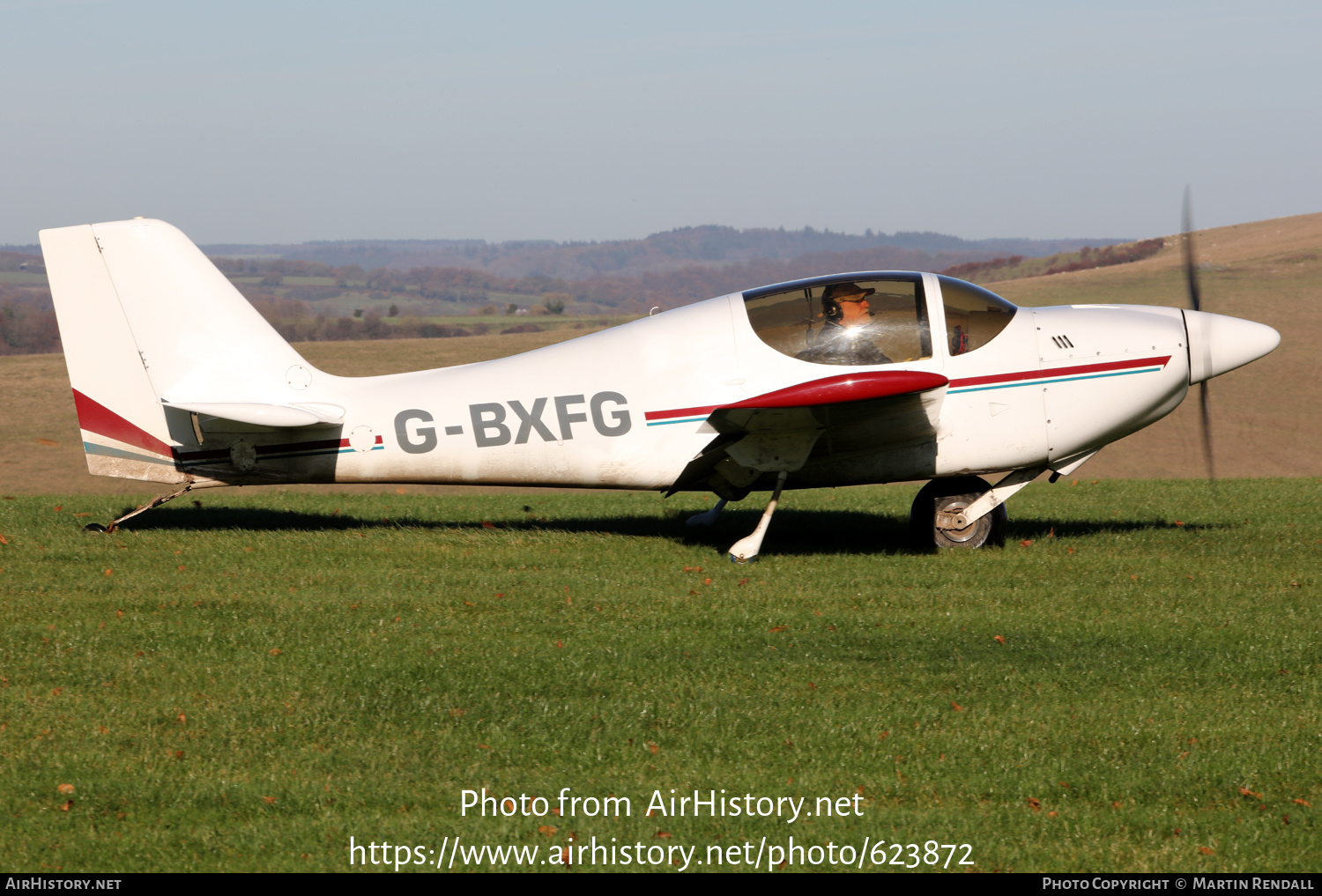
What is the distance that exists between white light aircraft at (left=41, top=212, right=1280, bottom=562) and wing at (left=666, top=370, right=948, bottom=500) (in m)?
0.02

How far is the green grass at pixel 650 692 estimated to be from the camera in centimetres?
445

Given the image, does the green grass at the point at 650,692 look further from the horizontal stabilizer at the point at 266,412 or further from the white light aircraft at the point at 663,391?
the horizontal stabilizer at the point at 266,412

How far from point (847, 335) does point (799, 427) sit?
886mm

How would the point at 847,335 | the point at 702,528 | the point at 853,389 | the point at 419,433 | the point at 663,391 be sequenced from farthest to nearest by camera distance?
the point at 702,528 → the point at 419,433 → the point at 663,391 → the point at 847,335 → the point at 853,389

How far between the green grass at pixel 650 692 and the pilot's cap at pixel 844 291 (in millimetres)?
2288

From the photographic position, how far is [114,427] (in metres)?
9.76

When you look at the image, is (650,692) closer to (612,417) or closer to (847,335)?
(612,417)

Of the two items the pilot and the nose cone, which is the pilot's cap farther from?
the nose cone

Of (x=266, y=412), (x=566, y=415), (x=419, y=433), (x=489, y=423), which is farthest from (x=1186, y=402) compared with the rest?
(x=266, y=412)

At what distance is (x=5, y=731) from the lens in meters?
5.36

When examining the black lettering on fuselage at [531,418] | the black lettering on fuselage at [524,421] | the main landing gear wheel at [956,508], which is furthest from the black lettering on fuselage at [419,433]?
the main landing gear wheel at [956,508]

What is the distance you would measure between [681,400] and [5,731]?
18.5ft

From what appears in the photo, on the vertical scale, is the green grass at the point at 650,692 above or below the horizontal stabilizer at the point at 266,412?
below
